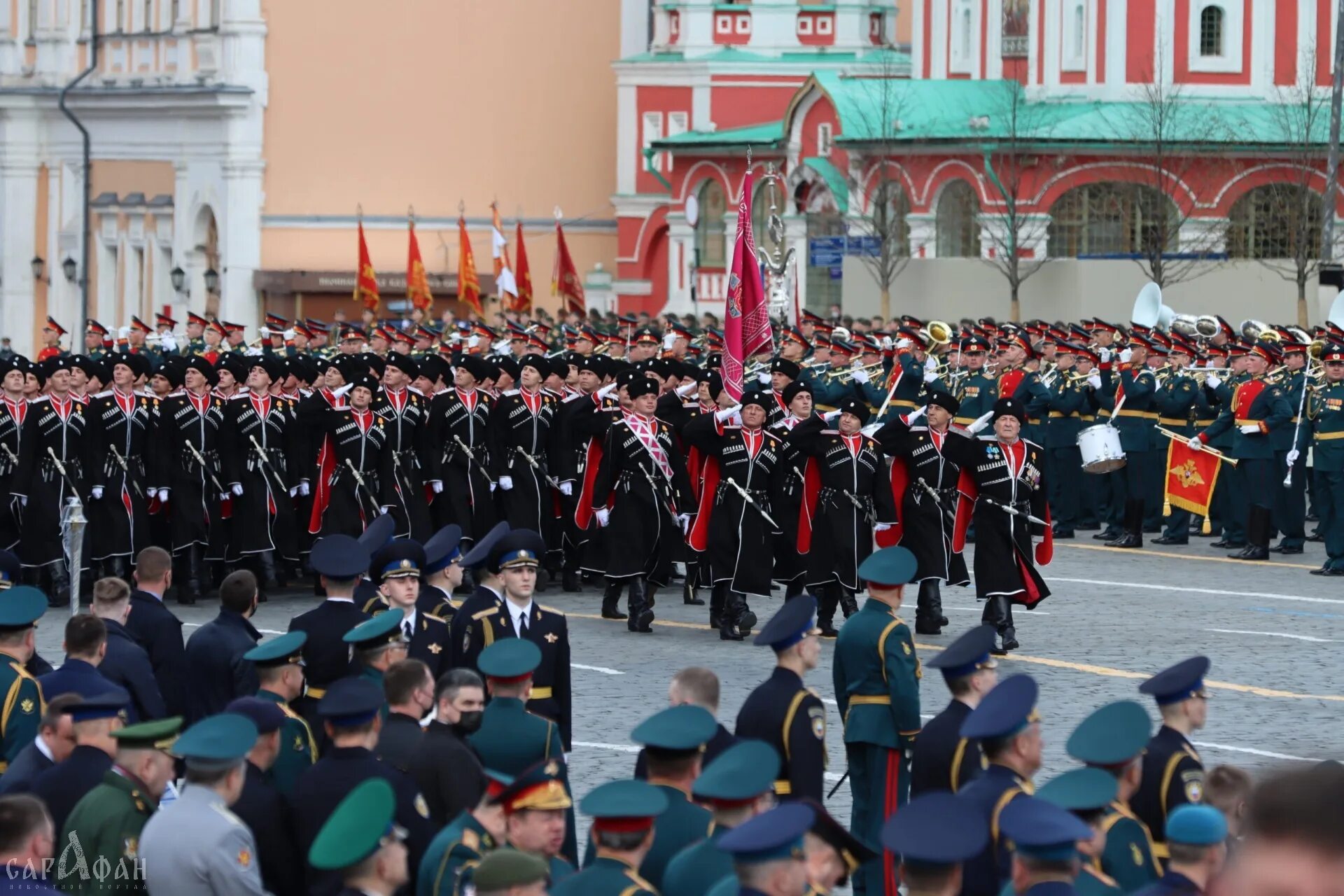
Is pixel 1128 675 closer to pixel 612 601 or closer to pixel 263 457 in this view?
pixel 612 601

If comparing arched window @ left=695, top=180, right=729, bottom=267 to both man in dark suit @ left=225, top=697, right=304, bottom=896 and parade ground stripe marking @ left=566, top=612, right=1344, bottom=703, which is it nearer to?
parade ground stripe marking @ left=566, top=612, right=1344, bottom=703

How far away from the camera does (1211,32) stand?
47.6 meters

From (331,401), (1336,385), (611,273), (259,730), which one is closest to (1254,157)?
(611,273)

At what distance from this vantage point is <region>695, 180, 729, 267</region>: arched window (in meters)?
54.5

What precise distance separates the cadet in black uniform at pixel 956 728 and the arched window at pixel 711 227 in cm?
4547

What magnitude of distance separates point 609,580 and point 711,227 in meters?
36.8

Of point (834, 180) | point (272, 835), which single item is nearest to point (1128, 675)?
point (272, 835)

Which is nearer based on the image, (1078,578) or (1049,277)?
(1078,578)

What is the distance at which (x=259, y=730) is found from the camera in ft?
26.9

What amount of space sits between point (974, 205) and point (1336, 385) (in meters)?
25.5

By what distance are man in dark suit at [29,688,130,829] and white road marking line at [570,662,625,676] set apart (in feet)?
26.1

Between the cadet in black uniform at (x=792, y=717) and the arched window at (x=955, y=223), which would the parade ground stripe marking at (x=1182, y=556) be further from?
the arched window at (x=955, y=223)

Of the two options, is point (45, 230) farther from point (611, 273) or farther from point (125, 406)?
point (125, 406)

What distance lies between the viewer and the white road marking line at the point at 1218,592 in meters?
20.0
